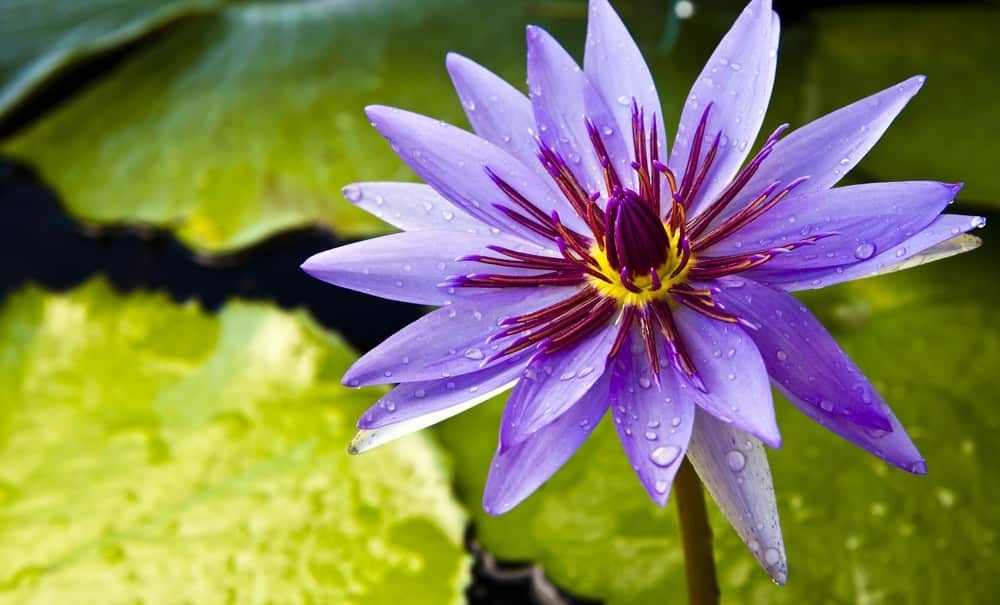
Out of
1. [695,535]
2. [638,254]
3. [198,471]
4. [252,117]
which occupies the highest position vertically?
[638,254]

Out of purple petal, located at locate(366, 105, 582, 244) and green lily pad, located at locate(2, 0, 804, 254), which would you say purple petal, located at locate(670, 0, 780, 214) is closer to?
purple petal, located at locate(366, 105, 582, 244)

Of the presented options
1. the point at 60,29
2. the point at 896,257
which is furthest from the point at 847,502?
the point at 60,29

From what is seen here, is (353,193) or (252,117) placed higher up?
(353,193)

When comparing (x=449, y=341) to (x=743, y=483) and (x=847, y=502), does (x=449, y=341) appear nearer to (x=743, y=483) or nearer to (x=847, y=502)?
(x=743, y=483)

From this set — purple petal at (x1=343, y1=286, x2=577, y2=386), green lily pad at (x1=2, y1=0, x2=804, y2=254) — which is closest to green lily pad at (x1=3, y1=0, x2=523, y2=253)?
green lily pad at (x1=2, y1=0, x2=804, y2=254)

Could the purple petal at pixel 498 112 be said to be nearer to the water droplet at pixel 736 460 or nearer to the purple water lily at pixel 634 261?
the purple water lily at pixel 634 261

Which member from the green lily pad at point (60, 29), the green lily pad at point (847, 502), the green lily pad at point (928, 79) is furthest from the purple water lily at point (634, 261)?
the green lily pad at point (60, 29)

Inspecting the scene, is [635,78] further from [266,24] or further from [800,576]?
[266,24]
